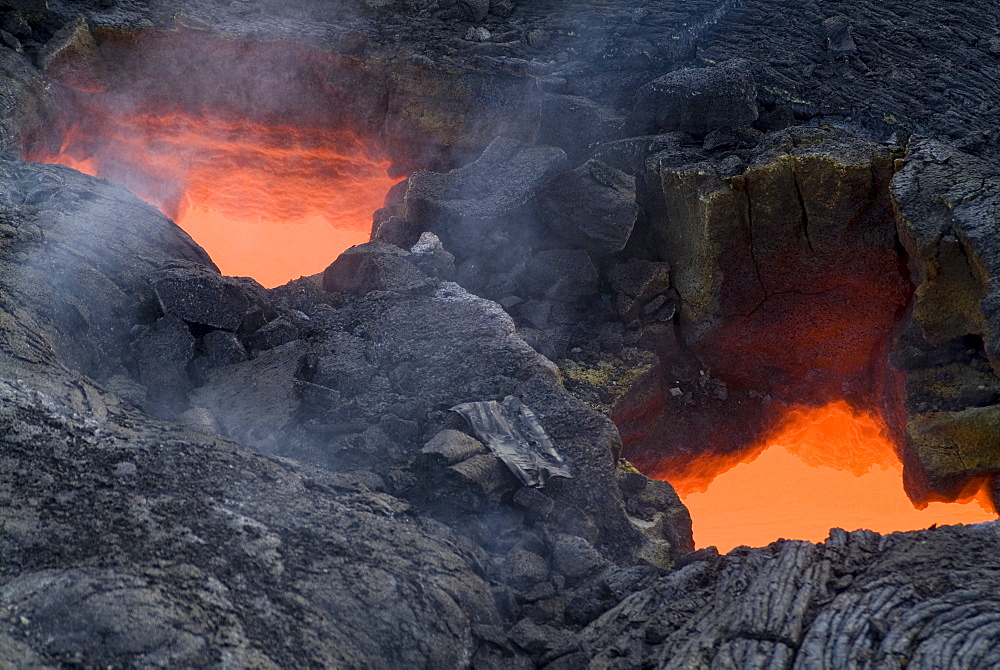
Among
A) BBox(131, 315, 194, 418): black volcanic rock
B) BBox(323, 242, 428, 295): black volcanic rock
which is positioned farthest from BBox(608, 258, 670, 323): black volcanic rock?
BBox(131, 315, 194, 418): black volcanic rock

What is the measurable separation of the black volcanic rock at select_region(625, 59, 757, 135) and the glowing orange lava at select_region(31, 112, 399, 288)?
2.47m

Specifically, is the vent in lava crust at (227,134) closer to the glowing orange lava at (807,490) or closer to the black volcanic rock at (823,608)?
the glowing orange lava at (807,490)

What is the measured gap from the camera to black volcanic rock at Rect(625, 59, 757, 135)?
583cm

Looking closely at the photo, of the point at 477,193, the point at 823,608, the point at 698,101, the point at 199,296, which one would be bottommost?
the point at 823,608

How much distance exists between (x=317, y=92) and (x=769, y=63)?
3.58m

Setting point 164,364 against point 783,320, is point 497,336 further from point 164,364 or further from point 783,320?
point 783,320

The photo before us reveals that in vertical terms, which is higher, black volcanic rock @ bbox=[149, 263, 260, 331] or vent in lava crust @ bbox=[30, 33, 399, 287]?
vent in lava crust @ bbox=[30, 33, 399, 287]

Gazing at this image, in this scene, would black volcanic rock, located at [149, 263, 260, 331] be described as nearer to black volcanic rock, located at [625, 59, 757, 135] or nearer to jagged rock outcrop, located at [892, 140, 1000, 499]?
black volcanic rock, located at [625, 59, 757, 135]

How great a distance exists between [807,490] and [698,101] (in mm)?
4370

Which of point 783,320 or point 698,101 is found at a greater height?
point 698,101

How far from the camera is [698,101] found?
19.2 feet

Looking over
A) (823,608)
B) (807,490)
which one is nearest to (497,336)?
(823,608)

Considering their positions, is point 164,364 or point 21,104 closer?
point 164,364

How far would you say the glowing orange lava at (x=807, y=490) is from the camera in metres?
6.71
